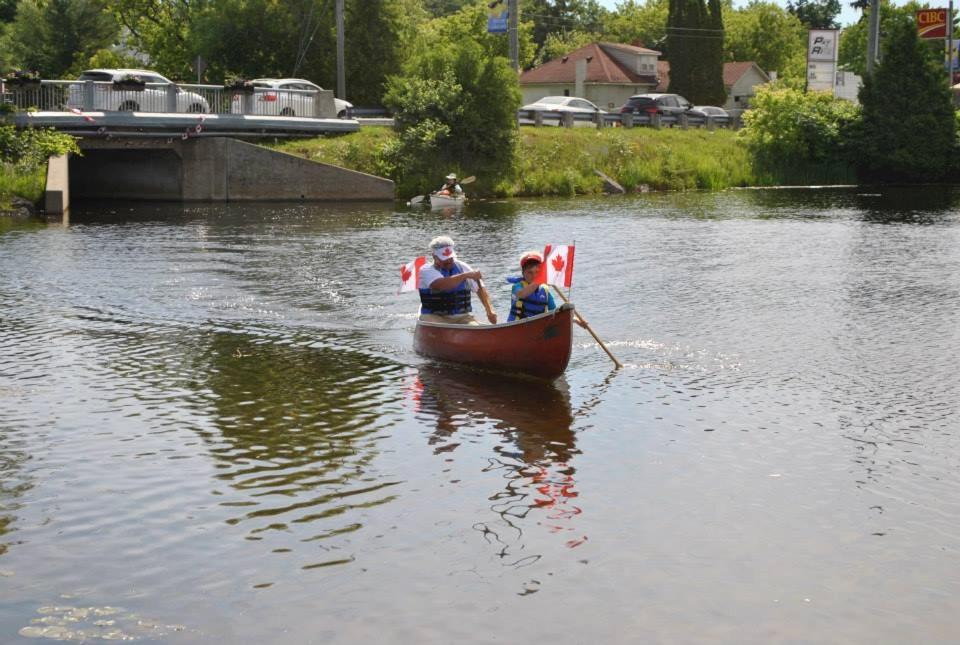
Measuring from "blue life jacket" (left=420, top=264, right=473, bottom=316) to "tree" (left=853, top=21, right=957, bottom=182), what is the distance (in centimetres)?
5255

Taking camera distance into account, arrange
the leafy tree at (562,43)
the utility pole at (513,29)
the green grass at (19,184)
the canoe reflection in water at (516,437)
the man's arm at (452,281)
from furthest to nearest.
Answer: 1. the leafy tree at (562,43)
2. the utility pole at (513,29)
3. the green grass at (19,184)
4. the man's arm at (452,281)
5. the canoe reflection in water at (516,437)

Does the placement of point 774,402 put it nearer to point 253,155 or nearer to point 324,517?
point 324,517

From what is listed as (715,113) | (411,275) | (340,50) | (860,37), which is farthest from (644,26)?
(411,275)

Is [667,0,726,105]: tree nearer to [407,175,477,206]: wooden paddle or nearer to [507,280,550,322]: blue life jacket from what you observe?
[407,175,477,206]: wooden paddle

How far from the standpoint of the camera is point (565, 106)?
69.5 metres

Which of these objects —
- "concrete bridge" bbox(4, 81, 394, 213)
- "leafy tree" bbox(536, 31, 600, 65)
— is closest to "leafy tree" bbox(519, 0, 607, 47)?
"leafy tree" bbox(536, 31, 600, 65)

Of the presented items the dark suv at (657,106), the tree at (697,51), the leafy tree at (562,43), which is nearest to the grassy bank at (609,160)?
the dark suv at (657,106)

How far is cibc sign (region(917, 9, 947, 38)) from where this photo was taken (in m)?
72.1

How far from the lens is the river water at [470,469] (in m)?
8.90

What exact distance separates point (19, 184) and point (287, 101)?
1384cm

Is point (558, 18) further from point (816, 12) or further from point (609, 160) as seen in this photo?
point (609, 160)

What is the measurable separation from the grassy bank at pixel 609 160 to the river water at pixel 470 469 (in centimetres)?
2621

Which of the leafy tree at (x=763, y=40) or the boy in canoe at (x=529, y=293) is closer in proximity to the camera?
the boy in canoe at (x=529, y=293)

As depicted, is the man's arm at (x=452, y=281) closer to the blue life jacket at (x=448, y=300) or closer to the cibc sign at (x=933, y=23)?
the blue life jacket at (x=448, y=300)
